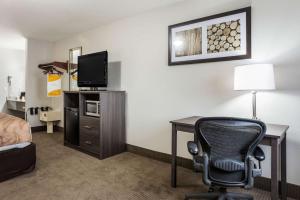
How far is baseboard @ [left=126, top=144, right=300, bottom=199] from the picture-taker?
1.96m

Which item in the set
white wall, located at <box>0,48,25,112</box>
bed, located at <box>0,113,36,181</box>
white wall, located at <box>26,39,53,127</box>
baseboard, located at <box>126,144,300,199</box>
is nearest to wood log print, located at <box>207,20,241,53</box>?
baseboard, located at <box>126,144,300,199</box>

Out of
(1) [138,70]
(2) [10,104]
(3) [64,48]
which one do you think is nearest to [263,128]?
(1) [138,70]

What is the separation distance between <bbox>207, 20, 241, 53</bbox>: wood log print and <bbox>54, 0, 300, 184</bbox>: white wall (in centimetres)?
17

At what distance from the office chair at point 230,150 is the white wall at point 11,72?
6.60 m

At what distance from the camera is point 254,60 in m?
2.14

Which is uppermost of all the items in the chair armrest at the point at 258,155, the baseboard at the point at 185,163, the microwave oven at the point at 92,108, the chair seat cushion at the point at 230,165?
the microwave oven at the point at 92,108

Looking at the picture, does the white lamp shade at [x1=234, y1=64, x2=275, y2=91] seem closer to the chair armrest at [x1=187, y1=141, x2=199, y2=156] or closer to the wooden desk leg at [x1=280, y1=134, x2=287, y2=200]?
the wooden desk leg at [x1=280, y1=134, x2=287, y2=200]

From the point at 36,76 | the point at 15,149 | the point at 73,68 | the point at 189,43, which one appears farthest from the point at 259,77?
the point at 36,76

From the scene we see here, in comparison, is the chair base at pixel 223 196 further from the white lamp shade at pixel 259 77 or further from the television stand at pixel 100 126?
the television stand at pixel 100 126

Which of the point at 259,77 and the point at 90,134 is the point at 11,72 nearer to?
the point at 90,134

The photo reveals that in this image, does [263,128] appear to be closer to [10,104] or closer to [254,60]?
[254,60]

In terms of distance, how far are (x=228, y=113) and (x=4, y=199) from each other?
2592 mm

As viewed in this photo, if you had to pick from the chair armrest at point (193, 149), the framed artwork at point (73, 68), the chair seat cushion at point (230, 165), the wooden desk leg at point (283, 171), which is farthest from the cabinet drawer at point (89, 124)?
the wooden desk leg at point (283, 171)

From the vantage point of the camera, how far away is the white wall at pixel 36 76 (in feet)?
15.9
